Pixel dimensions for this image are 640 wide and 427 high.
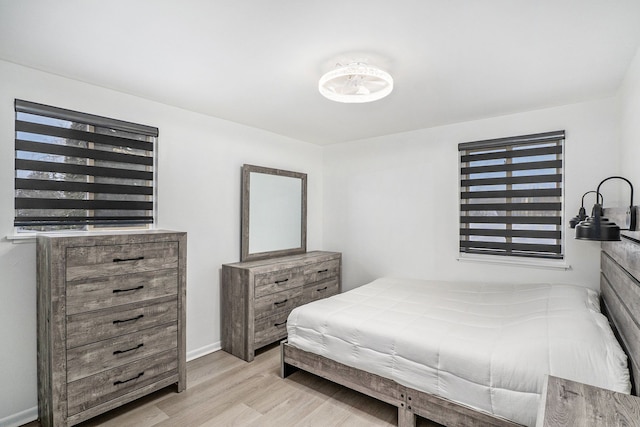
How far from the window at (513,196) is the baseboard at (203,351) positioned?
286cm

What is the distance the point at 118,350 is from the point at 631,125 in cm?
394

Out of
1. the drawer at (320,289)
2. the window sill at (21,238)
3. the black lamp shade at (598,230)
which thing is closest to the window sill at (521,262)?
the black lamp shade at (598,230)

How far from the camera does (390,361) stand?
81.2 inches

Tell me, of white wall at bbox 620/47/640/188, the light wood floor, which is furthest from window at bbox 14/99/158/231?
white wall at bbox 620/47/640/188

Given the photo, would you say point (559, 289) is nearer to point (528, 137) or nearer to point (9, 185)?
point (528, 137)

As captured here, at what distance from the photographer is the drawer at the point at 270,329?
10.2 feet

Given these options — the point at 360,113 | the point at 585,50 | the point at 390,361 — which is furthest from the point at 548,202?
the point at 390,361

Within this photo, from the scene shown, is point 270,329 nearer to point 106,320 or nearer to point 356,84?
point 106,320

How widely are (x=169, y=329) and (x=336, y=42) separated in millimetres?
2390

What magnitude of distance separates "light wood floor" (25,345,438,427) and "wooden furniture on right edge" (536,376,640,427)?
104 centimetres

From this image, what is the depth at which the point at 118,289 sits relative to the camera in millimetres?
2193

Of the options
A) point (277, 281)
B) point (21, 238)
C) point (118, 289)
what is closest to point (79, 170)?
point (21, 238)

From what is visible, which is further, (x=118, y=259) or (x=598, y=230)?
(x=118, y=259)

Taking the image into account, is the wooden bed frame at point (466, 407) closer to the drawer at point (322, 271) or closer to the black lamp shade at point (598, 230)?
the black lamp shade at point (598, 230)
